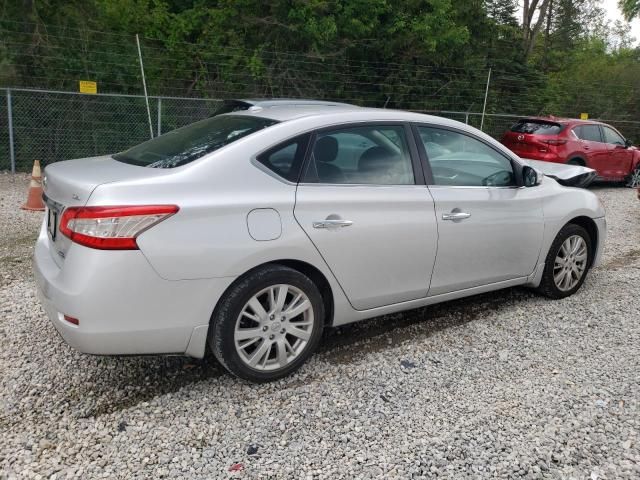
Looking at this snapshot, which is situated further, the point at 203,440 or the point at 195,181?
the point at 195,181

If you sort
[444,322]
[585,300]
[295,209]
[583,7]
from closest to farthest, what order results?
[295,209] → [444,322] → [585,300] → [583,7]

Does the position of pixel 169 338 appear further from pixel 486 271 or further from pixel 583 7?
pixel 583 7

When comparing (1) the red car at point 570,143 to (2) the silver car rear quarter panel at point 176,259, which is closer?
(2) the silver car rear quarter panel at point 176,259

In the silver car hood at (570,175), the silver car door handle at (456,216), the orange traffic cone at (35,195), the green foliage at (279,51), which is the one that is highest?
the green foliage at (279,51)

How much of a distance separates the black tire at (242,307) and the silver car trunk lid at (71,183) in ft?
2.44

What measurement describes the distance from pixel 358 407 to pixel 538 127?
997 centimetres

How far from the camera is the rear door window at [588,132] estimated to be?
37.9ft

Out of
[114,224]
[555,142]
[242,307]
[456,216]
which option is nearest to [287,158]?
[242,307]

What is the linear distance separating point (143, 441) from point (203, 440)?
0.29m

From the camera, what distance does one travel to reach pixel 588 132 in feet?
38.6

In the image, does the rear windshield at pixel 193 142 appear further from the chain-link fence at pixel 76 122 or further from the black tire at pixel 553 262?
the chain-link fence at pixel 76 122

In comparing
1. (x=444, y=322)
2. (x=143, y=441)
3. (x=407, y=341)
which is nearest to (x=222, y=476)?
(x=143, y=441)

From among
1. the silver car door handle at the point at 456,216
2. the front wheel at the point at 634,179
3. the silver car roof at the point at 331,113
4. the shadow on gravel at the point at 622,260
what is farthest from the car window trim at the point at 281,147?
the front wheel at the point at 634,179

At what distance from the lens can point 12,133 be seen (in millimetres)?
10945
